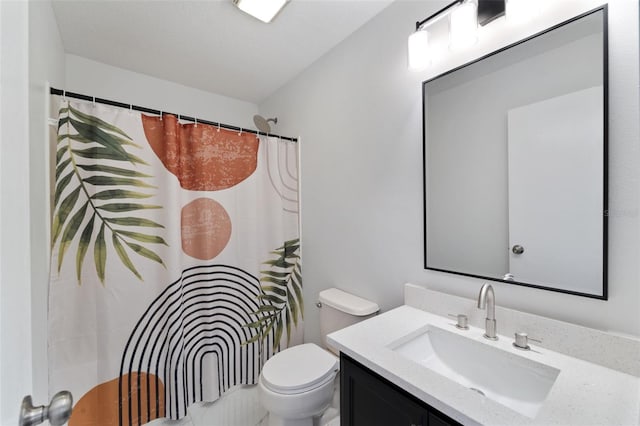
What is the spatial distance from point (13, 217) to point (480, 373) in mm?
1387

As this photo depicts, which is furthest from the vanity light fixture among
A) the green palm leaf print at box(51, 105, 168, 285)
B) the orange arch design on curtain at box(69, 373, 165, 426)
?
the orange arch design on curtain at box(69, 373, 165, 426)

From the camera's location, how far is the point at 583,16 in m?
0.86

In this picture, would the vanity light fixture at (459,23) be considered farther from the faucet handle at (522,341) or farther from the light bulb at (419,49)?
the faucet handle at (522,341)

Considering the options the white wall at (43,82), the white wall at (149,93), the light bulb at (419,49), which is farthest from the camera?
the white wall at (149,93)

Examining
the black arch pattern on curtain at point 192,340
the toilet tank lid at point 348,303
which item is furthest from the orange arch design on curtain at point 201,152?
the toilet tank lid at point 348,303

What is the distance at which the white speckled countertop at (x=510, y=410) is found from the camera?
615 millimetres

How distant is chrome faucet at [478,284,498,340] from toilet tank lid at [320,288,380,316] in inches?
22.8

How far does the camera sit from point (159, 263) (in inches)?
58.9

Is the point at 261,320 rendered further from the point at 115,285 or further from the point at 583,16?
the point at 583,16

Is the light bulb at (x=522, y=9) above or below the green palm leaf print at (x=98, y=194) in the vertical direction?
above

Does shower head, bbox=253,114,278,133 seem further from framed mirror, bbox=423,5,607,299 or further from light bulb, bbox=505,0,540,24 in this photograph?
light bulb, bbox=505,0,540,24

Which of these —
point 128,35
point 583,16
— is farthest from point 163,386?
point 583,16

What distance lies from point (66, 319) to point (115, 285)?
0.75ft

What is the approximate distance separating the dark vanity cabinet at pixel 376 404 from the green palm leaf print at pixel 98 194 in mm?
1230
